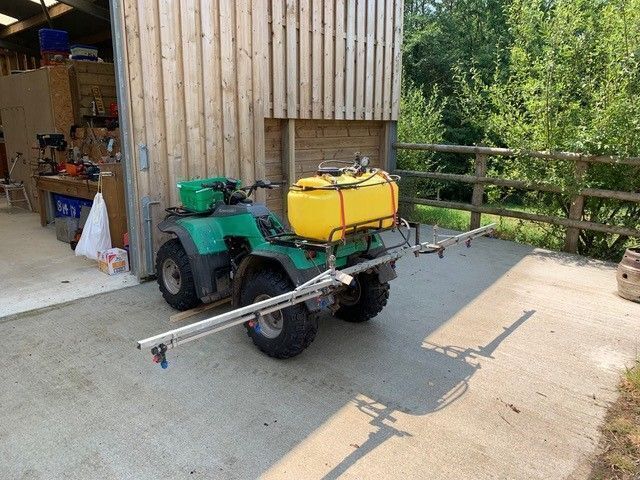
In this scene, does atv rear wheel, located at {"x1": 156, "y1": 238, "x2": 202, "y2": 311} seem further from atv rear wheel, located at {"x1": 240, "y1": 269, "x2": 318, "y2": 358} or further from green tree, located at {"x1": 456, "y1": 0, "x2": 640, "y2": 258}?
green tree, located at {"x1": 456, "y1": 0, "x2": 640, "y2": 258}

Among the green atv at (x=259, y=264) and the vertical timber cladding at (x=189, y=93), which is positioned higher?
the vertical timber cladding at (x=189, y=93)

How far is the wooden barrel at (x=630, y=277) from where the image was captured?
13.4 ft

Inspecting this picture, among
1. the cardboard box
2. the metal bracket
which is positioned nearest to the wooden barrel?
the metal bracket

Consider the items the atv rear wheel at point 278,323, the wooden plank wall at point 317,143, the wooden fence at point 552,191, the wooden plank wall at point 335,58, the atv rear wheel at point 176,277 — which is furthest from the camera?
the wooden plank wall at point 317,143

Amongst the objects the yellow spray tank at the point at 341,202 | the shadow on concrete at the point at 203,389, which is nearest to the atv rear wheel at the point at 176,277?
the shadow on concrete at the point at 203,389

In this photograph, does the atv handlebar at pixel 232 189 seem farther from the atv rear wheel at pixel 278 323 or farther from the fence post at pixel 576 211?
the fence post at pixel 576 211

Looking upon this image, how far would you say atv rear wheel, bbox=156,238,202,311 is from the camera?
3750 mm

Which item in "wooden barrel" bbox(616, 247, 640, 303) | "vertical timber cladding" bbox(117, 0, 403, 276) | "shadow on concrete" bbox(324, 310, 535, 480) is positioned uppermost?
"vertical timber cladding" bbox(117, 0, 403, 276)

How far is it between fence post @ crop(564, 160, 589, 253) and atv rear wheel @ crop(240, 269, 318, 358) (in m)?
3.92

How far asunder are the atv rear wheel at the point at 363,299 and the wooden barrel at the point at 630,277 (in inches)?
87.9

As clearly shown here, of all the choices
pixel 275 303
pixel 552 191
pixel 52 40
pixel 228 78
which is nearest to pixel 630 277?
pixel 552 191

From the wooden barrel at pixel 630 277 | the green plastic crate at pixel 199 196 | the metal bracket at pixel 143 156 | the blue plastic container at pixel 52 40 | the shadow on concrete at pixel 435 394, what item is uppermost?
the blue plastic container at pixel 52 40

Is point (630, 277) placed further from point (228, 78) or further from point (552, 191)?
point (228, 78)

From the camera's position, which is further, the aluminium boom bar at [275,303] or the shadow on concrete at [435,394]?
the shadow on concrete at [435,394]
